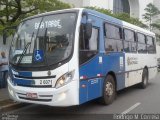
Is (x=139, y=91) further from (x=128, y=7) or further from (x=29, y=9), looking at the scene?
(x=128, y=7)

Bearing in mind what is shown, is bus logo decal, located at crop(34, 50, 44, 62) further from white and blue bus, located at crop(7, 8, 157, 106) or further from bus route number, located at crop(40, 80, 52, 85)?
bus route number, located at crop(40, 80, 52, 85)

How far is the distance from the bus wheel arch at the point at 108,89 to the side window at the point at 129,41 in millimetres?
1835

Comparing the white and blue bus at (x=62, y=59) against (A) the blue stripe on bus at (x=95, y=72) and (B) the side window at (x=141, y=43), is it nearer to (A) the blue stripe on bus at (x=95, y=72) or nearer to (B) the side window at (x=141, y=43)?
(A) the blue stripe on bus at (x=95, y=72)

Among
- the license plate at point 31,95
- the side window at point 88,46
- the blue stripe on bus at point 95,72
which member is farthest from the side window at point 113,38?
the license plate at point 31,95

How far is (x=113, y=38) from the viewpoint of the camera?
1034 centimetres

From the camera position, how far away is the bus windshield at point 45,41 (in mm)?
7895

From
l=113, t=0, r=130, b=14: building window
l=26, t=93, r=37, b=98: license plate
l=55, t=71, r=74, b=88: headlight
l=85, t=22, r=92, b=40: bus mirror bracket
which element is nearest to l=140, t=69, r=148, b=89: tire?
l=85, t=22, r=92, b=40: bus mirror bracket

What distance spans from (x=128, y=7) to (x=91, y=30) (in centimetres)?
4912

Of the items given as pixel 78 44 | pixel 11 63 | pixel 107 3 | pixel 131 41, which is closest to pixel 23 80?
pixel 11 63

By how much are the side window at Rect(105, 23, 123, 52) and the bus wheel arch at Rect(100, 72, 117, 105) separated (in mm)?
875

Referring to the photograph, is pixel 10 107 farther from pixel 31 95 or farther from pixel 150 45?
pixel 150 45

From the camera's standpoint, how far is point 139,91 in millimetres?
13398

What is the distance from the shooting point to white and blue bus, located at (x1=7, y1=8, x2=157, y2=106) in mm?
7711

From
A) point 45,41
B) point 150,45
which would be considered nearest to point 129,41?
point 150,45
